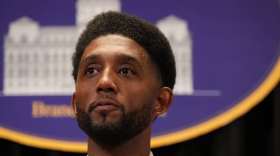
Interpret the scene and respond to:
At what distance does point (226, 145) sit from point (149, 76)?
0.46 metres

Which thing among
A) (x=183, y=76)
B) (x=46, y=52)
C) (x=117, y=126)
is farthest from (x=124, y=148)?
(x=46, y=52)

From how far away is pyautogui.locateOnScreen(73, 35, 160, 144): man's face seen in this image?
84 centimetres

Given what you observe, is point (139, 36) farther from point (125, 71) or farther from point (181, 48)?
point (181, 48)

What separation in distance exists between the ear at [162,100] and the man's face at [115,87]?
24mm

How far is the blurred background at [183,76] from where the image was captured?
1.19m

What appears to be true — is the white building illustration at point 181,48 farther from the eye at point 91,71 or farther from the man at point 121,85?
the eye at point 91,71

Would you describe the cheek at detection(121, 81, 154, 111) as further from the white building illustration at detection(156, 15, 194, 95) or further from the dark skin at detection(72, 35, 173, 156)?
the white building illustration at detection(156, 15, 194, 95)

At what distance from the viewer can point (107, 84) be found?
2.77ft

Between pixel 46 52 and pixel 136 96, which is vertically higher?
pixel 46 52

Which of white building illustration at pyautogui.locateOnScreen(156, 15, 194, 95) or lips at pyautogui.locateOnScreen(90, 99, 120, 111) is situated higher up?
white building illustration at pyautogui.locateOnScreen(156, 15, 194, 95)

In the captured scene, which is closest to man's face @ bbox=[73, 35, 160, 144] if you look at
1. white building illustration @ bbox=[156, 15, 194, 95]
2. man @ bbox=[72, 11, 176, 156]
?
man @ bbox=[72, 11, 176, 156]

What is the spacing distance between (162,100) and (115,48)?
0.18 m

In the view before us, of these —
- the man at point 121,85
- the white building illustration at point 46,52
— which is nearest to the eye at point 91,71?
the man at point 121,85

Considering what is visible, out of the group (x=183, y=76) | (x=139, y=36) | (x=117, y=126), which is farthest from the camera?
(x=183, y=76)
